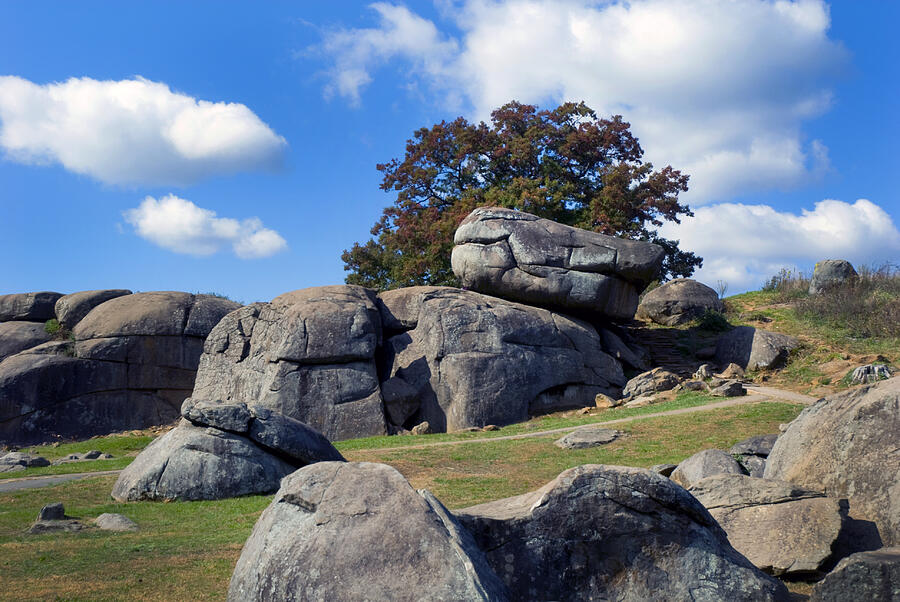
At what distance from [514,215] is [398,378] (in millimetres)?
8435

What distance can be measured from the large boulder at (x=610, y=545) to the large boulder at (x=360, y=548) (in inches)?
32.0

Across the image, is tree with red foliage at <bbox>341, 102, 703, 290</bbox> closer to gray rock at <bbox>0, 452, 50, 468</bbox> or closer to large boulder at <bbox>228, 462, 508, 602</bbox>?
gray rock at <bbox>0, 452, 50, 468</bbox>

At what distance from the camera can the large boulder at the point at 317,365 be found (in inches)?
987

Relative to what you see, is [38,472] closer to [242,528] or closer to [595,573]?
[242,528]

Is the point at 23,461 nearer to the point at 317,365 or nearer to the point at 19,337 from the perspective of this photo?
the point at 317,365

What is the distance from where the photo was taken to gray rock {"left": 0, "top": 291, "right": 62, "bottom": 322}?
34656 millimetres

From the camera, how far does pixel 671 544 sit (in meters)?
7.43


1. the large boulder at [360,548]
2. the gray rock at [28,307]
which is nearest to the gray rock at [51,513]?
the large boulder at [360,548]

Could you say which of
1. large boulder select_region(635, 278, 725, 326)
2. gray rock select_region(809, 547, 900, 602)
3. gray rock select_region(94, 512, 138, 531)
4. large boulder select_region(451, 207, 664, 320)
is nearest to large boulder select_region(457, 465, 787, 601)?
gray rock select_region(809, 547, 900, 602)

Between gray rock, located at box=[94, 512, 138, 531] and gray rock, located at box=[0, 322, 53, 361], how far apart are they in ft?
73.3

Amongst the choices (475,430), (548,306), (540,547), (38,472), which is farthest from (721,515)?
(548,306)

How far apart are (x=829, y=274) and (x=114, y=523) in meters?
36.4

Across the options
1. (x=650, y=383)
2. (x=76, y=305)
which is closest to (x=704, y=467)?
(x=650, y=383)

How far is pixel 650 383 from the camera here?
89.9 feet
